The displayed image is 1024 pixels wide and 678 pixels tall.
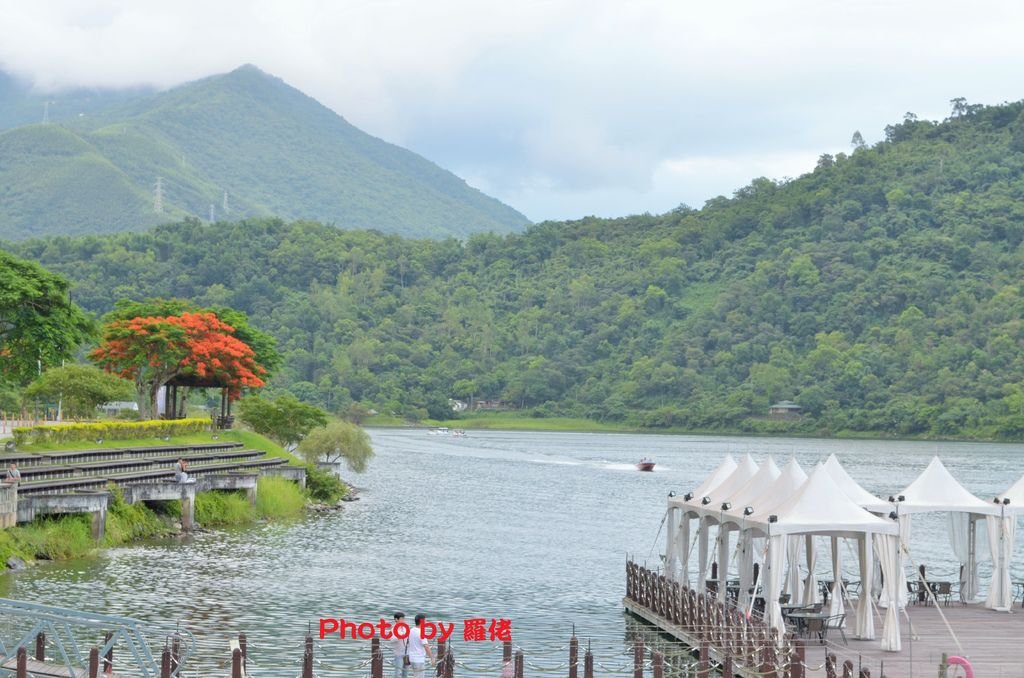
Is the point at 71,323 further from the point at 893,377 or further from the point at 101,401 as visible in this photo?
the point at 893,377

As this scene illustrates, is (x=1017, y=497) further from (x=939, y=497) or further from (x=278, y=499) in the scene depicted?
(x=278, y=499)

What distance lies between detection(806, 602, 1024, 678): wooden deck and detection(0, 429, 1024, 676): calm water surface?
5654mm

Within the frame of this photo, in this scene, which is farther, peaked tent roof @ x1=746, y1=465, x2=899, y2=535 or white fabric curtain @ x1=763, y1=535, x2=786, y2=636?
peaked tent roof @ x1=746, y1=465, x2=899, y2=535

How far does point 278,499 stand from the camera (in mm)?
71000

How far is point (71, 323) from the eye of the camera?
58.8 m

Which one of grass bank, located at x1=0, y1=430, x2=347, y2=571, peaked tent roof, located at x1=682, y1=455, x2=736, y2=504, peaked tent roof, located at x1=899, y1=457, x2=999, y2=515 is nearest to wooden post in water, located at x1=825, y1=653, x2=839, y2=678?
peaked tent roof, located at x1=899, y1=457, x2=999, y2=515

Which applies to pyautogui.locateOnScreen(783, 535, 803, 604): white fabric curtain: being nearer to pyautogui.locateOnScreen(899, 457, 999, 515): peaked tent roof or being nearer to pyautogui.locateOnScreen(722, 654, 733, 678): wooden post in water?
pyautogui.locateOnScreen(899, 457, 999, 515): peaked tent roof

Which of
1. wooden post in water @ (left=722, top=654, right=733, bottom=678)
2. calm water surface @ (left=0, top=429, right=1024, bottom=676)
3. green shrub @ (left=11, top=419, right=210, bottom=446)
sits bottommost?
calm water surface @ (left=0, top=429, right=1024, bottom=676)

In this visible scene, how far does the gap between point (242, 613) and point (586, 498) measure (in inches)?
→ 2330

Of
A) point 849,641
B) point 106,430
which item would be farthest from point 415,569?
point 849,641

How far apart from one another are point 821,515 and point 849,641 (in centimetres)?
329

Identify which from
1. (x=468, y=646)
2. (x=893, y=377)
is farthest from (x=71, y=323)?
(x=893, y=377)

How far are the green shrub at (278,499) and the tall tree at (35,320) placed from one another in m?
14.2

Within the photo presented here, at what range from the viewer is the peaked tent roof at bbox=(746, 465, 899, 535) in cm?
3278
